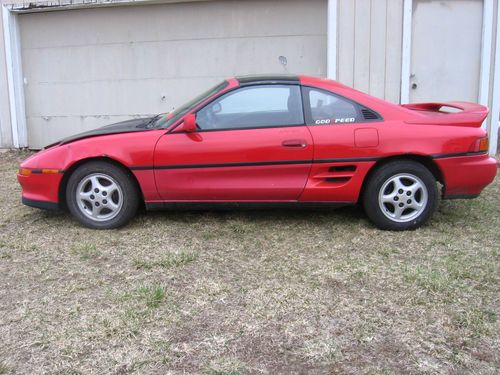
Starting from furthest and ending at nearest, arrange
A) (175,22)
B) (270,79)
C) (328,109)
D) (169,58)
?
(169,58) < (175,22) < (270,79) < (328,109)

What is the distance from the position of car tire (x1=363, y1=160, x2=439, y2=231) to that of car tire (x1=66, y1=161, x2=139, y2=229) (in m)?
2.02

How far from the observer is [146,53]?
8453 millimetres

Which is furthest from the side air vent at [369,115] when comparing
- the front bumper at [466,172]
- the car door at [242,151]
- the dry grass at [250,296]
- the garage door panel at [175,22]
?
the garage door panel at [175,22]

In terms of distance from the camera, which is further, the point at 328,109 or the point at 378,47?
the point at 378,47

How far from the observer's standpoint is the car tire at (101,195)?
454 cm

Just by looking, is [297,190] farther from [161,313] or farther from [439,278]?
[161,313]

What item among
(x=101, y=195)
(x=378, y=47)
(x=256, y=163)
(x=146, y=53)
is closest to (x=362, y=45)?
(x=378, y=47)

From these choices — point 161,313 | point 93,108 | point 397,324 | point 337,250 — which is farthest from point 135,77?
point 397,324

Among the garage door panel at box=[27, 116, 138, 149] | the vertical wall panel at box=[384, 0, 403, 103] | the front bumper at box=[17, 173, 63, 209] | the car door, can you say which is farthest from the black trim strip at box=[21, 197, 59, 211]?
the vertical wall panel at box=[384, 0, 403, 103]

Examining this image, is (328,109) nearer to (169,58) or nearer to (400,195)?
(400,195)

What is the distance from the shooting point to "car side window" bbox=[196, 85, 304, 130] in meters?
4.47

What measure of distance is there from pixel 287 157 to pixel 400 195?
1003mm

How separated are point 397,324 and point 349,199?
162 cm

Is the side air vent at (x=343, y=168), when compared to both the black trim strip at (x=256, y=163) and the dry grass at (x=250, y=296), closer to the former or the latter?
the black trim strip at (x=256, y=163)
